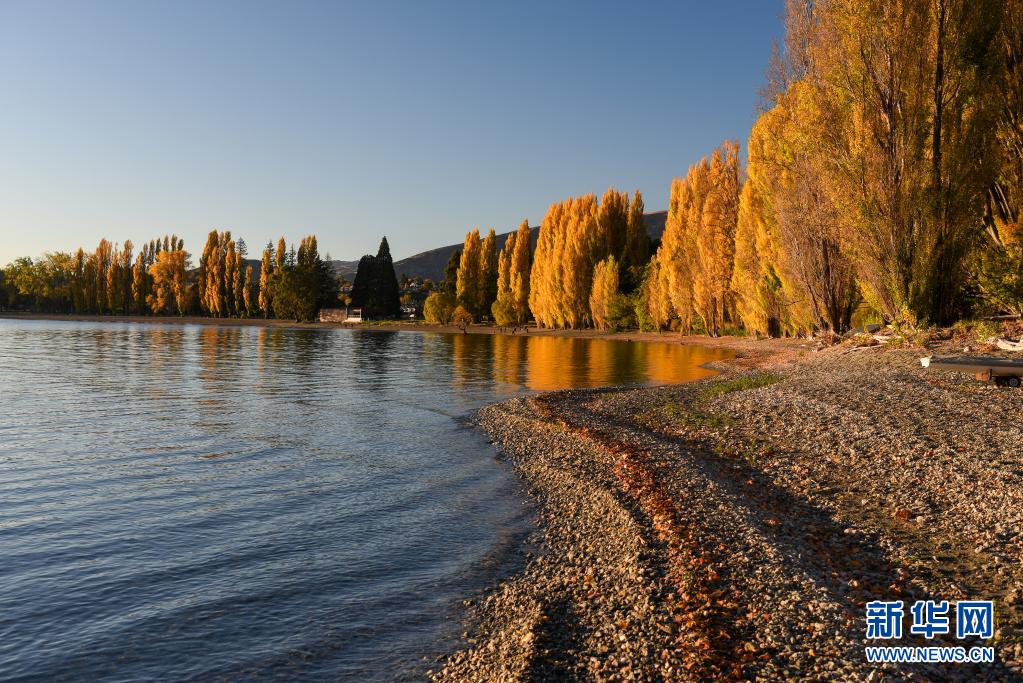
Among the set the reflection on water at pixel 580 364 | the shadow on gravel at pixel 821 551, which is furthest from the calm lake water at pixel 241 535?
the reflection on water at pixel 580 364

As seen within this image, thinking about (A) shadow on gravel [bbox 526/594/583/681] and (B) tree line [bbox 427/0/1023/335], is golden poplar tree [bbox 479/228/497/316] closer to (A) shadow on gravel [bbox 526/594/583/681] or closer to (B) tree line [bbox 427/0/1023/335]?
(B) tree line [bbox 427/0/1023/335]

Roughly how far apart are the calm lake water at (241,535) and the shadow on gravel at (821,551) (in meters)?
4.22

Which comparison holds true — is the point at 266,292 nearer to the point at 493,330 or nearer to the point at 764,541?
the point at 493,330

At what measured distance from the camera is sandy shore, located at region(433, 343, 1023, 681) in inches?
268

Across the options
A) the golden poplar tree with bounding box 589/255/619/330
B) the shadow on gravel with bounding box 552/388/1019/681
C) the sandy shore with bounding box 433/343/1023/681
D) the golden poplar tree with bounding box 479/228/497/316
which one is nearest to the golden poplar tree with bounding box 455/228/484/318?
the golden poplar tree with bounding box 479/228/497/316

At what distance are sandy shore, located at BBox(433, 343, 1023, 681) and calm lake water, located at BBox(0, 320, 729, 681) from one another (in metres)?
1.19

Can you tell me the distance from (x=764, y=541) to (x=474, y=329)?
3885 inches

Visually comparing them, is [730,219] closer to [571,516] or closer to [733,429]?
[733,429]

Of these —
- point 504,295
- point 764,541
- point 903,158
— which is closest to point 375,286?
point 504,295

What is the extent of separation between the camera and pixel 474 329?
107562 millimetres

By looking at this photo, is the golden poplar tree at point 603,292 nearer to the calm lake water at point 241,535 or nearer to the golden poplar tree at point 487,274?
the golden poplar tree at point 487,274

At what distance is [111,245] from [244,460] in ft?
555

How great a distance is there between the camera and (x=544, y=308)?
98.3m

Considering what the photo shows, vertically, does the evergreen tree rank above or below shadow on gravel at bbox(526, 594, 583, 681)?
above
